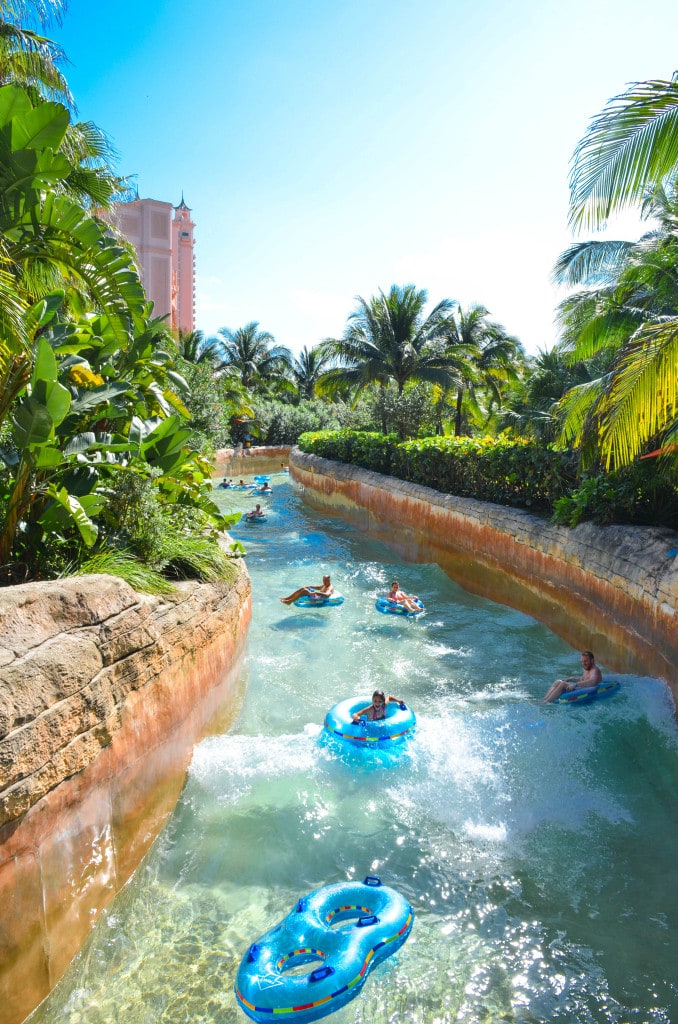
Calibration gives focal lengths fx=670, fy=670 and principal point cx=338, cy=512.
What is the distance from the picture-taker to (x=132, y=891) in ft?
15.9

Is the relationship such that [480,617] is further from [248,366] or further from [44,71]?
[248,366]

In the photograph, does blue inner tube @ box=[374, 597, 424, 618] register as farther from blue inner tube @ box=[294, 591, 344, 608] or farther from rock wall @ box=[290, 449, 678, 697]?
rock wall @ box=[290, 449, 678, 697]

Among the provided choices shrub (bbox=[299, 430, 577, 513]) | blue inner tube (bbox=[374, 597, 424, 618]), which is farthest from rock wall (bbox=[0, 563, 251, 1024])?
shrub (bbox=[299, 430, 577, 513])

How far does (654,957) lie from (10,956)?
3.96 meters

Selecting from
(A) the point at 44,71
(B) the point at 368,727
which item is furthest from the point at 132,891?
(A) the point at 44,71

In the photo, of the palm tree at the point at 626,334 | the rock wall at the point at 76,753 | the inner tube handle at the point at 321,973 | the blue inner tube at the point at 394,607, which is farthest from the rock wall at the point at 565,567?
the rock wall at the point at 76,753

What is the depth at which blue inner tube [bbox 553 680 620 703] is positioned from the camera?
757 centimetres

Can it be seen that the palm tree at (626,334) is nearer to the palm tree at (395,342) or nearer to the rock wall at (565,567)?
the rock wall at (565,567)

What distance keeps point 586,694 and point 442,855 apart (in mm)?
3033

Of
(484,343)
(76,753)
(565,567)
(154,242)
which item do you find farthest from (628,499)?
(154,242)

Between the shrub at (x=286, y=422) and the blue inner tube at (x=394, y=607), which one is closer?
the blue inner tube at (x=394, y=607)

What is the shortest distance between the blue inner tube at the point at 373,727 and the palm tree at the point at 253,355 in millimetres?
39106

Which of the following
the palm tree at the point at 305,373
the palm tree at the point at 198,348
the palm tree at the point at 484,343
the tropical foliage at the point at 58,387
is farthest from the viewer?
the palm tree at the point at 305,373

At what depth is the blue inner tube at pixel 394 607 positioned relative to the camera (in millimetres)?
11539
